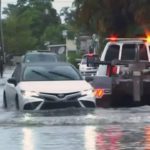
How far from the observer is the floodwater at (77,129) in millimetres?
11914

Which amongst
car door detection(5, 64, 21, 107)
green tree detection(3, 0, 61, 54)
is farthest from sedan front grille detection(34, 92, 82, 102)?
green tree detection(3, 0, 61, 54)

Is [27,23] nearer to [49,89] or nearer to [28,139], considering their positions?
[49,89]

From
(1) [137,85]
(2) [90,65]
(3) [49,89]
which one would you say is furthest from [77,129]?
(2) [90,65]

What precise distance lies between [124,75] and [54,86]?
6.20 ft

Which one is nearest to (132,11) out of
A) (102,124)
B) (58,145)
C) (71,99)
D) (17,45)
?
(71,99)

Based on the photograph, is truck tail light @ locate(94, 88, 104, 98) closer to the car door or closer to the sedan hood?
the sedan hood

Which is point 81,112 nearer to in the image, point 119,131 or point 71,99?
point 71,99

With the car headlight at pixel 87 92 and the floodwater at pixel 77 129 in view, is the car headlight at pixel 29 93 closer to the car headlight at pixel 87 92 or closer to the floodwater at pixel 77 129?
the floodwater at pixel 77 129

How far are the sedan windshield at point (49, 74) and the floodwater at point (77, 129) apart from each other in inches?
48.0

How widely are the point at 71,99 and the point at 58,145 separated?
5.69m

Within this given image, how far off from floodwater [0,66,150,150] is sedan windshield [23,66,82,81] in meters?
1.22

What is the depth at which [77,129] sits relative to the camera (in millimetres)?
14102

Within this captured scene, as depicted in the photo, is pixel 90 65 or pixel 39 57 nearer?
pixel 90 65

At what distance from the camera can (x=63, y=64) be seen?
64.9 feet
